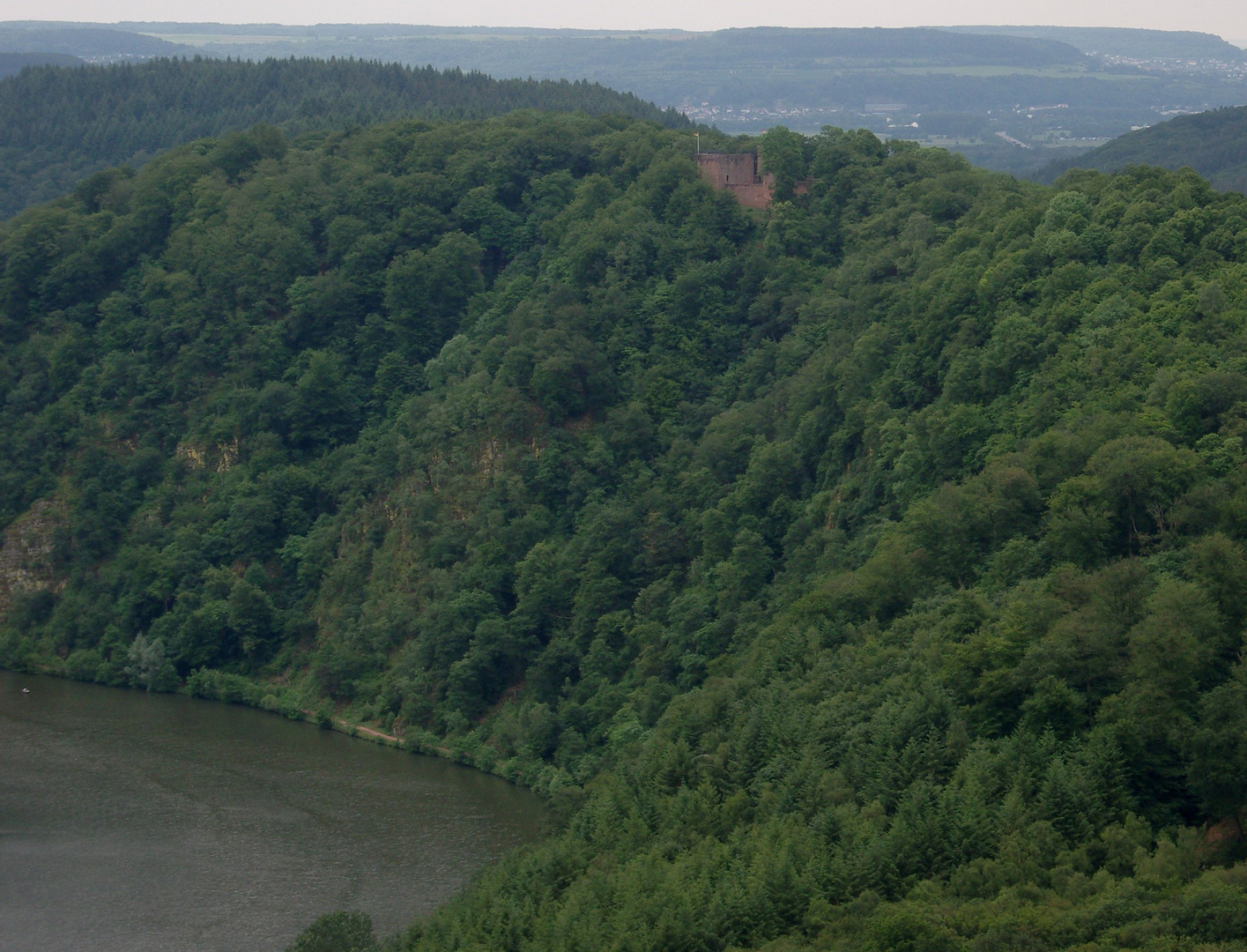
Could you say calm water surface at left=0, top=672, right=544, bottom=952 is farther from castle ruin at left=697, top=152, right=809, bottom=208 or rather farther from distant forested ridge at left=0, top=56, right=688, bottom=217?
distant forested ridge at left=0, top=56, right=688, bottom=217

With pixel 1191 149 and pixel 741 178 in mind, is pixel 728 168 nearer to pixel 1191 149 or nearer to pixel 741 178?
pixel 741 178

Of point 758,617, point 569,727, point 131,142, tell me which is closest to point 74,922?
point 569,727

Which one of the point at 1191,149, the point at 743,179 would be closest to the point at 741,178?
the point at 743,179

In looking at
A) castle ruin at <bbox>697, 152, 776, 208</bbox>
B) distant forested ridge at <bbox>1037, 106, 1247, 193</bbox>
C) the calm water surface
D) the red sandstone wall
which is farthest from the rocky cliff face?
distant forested ridge at <bbox>1037, 106, 1247, 193</bbox>

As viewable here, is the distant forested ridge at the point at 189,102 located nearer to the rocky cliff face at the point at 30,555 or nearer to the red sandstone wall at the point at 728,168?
the red sandstone wall at the point at 728,168

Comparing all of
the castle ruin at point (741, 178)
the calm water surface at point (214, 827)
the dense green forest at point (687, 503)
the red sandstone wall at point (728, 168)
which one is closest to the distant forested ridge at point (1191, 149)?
the castle ruin at point (741, 178)

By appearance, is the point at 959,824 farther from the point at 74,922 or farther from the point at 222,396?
the point at 222,396
